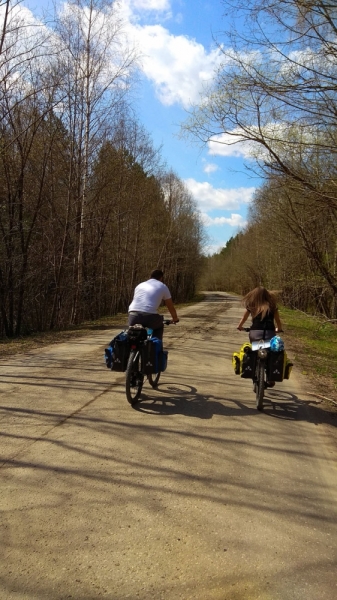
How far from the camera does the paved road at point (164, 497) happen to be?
2.49m

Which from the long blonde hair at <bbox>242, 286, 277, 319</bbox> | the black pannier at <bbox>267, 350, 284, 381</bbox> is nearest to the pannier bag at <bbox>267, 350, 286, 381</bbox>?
the black pannier at <bbox>267, 350, 284, 381</bbox>

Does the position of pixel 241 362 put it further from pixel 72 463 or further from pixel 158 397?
pixel 72 463

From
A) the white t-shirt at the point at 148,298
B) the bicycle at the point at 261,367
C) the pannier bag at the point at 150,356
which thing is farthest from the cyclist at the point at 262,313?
the pannier bag at the point at 150,356

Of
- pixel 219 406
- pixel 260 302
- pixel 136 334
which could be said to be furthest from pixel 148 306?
pixel 219 406

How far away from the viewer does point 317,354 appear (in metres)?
12.3

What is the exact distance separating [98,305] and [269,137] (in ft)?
61.0

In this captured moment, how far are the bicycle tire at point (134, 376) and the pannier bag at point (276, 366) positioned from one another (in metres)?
1.70

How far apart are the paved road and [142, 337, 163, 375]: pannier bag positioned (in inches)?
18.8

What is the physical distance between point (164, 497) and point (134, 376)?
2.48 meters

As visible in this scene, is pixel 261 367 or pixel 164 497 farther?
pixel 261 367

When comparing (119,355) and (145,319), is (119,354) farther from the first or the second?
(145,319)

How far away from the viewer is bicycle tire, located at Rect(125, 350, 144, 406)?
5668 millimetres

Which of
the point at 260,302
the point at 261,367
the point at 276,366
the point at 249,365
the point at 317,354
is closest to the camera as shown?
the point at 276,366

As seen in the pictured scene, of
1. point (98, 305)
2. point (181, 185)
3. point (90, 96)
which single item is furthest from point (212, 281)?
point (90, 96)
